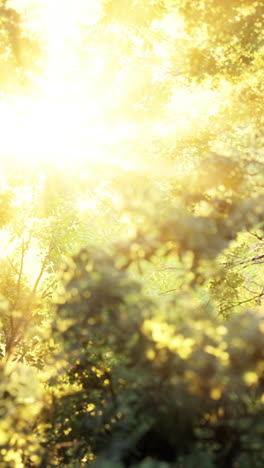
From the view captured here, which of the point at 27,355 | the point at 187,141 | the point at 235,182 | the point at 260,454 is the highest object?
the point at 187,141

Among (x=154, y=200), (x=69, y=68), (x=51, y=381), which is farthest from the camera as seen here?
(x=69, y=68)

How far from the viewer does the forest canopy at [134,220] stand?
334 cm

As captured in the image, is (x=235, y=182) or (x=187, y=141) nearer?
(x=235, y=182)

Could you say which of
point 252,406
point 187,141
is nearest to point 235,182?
point 252,406

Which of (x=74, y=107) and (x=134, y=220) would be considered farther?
(x=74, y=107)

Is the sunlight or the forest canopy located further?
the sunlight

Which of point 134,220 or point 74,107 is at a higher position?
point 74,107

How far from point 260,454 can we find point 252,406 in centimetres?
48

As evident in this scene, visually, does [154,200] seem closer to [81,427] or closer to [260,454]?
[260,454]

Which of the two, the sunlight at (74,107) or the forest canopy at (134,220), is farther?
the sunlight at (74,107)

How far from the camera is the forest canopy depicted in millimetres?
3344

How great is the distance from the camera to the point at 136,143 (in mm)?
10273

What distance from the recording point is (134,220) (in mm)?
3986

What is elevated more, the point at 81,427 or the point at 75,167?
the point at 75,167
